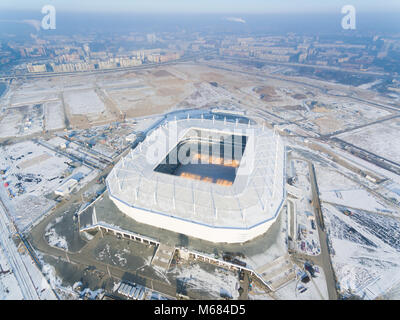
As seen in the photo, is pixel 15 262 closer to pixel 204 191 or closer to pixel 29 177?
pixel 29 177

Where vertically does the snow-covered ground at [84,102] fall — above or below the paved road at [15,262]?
above

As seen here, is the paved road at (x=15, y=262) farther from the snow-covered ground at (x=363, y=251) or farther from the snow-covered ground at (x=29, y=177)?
the snow-covered ground at (x=363, y=251)

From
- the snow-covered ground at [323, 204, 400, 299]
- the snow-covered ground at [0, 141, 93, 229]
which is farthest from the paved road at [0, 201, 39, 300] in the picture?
the snow-covered ground at [323, 204, 400, 299]

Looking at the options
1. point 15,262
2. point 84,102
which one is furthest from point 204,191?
point 84,102

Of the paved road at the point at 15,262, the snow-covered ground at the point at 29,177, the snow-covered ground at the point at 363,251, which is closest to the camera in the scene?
the paved road at the point at 15,262

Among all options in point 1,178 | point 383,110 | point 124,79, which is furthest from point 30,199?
point 383,110

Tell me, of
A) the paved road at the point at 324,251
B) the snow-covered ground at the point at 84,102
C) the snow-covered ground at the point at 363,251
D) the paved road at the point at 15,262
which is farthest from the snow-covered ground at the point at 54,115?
the snow-covered ground at the point at 363,251
